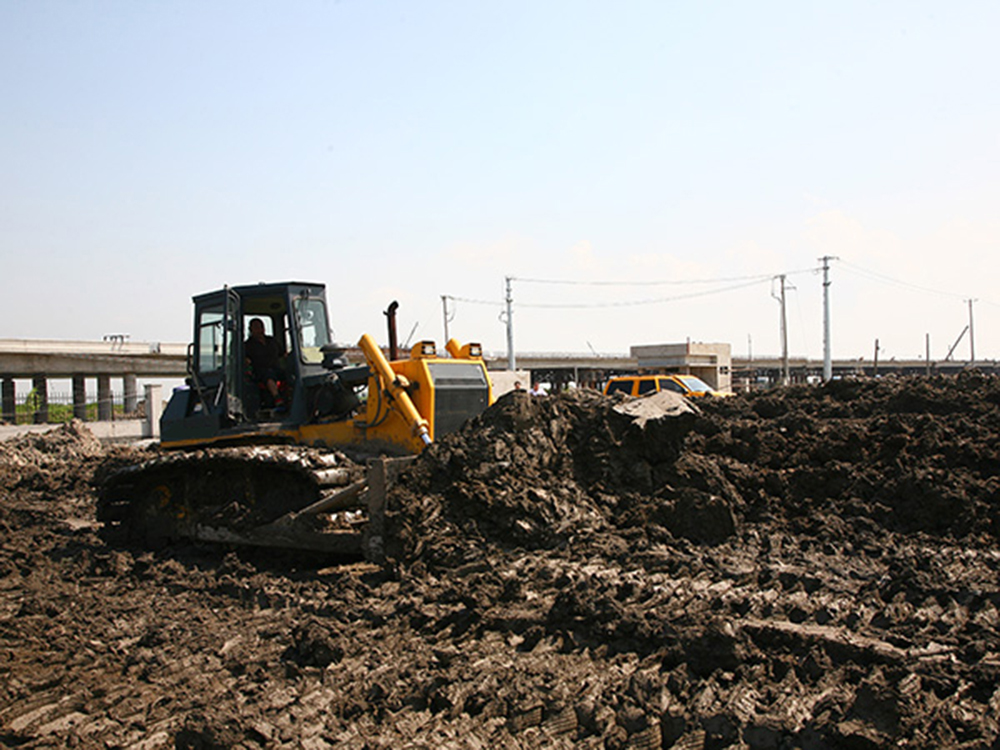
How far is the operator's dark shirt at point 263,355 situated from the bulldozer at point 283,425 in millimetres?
16

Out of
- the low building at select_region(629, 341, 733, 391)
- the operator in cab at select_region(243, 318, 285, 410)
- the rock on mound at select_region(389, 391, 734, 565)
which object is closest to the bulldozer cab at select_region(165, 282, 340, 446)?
the operator in cab at select_region(243, 318, 285, 410)

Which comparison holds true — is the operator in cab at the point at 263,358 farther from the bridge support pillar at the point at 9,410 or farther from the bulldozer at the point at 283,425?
the bridge support pillar at the point at 9,410

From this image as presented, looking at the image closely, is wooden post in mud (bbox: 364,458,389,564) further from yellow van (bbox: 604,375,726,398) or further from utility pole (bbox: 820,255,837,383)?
utility pole (bbox: 820,255,837,383)

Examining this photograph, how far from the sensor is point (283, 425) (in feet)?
29.9

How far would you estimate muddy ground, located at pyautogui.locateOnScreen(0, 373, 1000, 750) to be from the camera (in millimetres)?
4242

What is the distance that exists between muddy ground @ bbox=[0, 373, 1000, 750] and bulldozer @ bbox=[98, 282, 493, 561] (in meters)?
0.43

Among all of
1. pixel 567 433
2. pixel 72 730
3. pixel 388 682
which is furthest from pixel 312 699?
pixel 567 433

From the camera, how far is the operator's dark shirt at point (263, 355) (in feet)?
30.8

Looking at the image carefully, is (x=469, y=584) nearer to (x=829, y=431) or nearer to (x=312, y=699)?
(x=312, y=699)

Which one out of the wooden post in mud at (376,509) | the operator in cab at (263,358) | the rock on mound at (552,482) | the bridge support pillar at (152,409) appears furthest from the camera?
the bridge support pillar at (152,409)

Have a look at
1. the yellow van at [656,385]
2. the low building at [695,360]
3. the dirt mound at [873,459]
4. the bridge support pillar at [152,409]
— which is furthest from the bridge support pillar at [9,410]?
the low building at [695,360]

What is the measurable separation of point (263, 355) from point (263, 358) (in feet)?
0.11

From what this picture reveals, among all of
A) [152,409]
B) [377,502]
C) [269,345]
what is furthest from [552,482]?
[152,409]

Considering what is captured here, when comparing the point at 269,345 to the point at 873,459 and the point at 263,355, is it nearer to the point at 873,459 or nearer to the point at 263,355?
the point at 263,355
